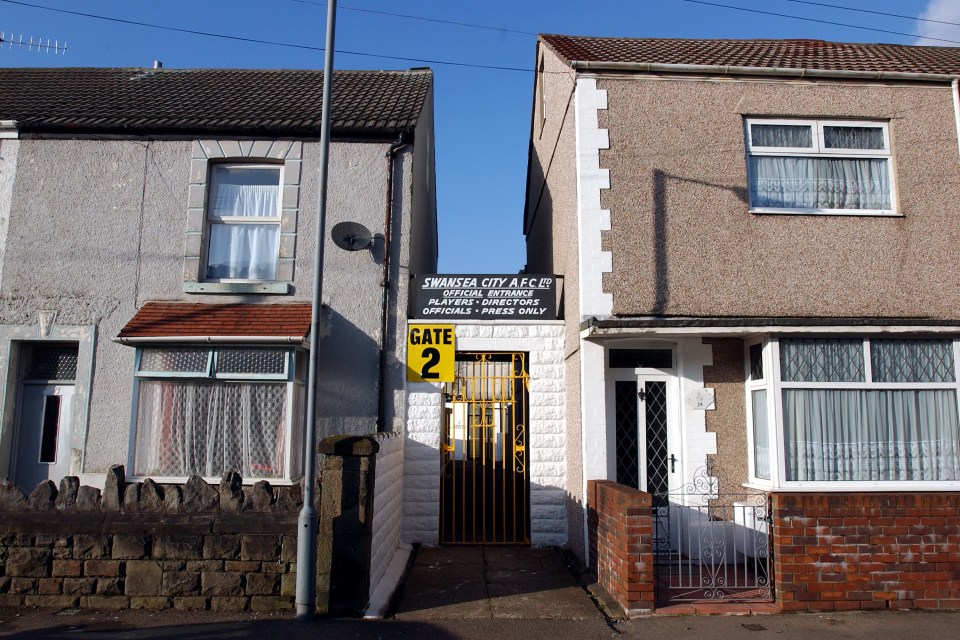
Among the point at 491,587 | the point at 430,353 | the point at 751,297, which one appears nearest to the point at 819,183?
the point at 751,297

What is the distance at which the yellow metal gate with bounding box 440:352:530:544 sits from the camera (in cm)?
923

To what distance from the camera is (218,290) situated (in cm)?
918

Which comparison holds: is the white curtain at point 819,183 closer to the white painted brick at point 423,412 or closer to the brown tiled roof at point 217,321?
the white painted brick at point 423,412

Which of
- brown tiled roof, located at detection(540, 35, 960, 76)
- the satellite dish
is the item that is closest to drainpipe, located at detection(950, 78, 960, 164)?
brown tiled roof, located at detection(540, 35, 960, 76)

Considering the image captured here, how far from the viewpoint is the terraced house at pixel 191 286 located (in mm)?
8484

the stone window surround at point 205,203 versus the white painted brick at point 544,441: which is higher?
the stone window surround at point 205,203

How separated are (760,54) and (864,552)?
647 centimetres

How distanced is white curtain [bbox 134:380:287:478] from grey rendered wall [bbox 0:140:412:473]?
64 centimetres

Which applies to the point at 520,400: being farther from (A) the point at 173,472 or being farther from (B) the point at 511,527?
(A) the point at 173,472

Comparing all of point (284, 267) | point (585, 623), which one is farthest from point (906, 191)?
point (284, 267)

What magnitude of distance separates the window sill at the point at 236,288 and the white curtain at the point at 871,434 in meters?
6.17

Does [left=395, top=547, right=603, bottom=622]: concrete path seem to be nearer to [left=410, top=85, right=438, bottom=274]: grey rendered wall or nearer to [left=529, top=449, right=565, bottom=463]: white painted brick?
[left=529, top=449, right=565, bottom=463]: white painted brick

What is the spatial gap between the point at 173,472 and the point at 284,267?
286 cm

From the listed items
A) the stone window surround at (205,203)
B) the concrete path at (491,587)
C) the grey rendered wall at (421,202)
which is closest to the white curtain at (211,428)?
the stone window surround at (205,203)
